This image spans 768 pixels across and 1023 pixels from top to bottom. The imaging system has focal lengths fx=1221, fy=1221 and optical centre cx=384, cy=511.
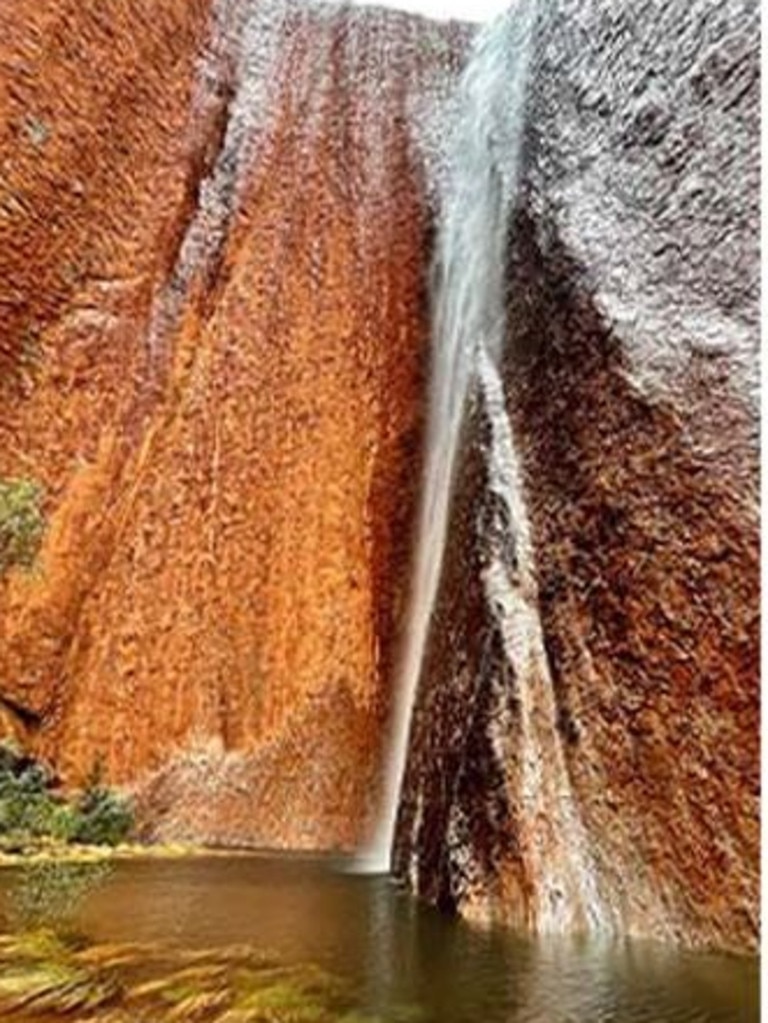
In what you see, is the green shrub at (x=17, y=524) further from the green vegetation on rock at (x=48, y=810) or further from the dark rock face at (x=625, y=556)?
the dark rock face at (x=625, y=556)

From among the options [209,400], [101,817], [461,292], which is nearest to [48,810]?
[101,817]

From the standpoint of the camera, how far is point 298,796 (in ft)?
55.1

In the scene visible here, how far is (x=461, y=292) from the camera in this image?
58.9 feet

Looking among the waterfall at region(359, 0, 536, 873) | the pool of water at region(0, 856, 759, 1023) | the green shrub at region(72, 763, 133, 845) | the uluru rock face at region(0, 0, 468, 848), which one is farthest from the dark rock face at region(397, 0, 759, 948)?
the uluru rock face at region(0, 0, 468, 848)

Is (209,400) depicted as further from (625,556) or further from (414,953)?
(414,953)

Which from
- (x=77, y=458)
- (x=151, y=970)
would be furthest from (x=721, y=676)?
(x=77, y=458)

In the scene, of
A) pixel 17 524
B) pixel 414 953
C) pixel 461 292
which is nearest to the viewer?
pixel 414 953

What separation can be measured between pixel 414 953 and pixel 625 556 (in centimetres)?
375

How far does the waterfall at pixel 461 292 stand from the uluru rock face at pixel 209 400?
1.71 feet

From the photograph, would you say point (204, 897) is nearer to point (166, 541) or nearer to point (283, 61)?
point (166, 541)

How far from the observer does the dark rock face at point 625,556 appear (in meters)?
9.30

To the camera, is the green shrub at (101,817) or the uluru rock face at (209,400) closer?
the green shrub at (101,817)

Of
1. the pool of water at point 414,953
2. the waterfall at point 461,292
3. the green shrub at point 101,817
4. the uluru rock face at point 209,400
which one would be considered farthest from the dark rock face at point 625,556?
the uluru rock face at point 209,400

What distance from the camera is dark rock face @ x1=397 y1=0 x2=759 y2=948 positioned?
30.5 ft
